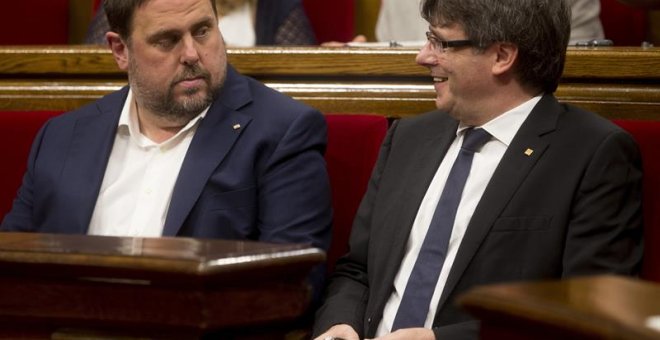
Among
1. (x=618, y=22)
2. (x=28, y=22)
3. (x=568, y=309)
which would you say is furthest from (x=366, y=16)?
(x=568, y=309)

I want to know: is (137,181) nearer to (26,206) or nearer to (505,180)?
(26,206)

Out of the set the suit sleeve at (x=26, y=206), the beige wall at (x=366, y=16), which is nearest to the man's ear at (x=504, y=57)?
the suit sleeve at (x=26, y=206)

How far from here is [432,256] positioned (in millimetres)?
1121

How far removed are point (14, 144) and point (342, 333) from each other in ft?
1.76

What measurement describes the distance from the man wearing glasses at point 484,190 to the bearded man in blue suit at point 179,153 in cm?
9

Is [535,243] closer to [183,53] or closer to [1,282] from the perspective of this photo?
[183,53]

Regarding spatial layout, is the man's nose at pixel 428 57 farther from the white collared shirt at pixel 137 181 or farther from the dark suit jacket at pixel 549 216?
the white collared shirt at pixel 137 181

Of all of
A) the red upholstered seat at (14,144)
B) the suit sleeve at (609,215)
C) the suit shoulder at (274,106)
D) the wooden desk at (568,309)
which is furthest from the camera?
the red upholstered seat at (14,144)

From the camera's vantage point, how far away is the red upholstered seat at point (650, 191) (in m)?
1.14

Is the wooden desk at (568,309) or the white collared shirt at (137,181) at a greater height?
the wooden desk at (568,309)

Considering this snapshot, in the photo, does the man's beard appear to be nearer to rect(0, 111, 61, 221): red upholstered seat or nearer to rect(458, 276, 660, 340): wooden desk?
rect(0, 111, 61, 221): red upholstered seat

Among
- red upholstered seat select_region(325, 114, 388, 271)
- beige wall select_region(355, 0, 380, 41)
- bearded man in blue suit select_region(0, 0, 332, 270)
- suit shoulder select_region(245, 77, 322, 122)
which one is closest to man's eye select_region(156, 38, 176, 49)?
bearded man in blue suit select_region(0, 0, 332, 270)

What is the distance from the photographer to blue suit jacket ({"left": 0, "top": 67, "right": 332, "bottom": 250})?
1215 millimetres

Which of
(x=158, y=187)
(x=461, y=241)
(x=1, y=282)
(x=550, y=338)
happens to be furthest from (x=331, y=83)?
(x=550, y=338)
